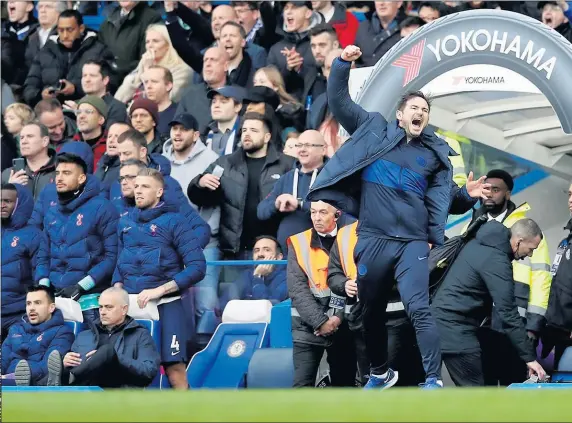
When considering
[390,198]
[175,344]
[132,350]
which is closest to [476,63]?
[390,198]

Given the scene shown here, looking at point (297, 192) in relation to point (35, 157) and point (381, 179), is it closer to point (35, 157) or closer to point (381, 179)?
point (381, 179)

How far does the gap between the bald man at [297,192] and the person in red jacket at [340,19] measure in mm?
2796

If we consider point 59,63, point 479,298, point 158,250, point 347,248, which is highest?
point 59,63

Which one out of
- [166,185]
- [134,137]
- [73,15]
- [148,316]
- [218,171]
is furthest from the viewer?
[73,15]

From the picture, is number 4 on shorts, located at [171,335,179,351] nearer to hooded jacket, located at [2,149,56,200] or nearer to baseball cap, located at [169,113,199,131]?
baseball cap, located at [169,113,199,131]

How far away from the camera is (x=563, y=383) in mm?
9969

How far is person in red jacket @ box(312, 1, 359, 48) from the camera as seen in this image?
14055mm

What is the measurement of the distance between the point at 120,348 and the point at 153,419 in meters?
4.46

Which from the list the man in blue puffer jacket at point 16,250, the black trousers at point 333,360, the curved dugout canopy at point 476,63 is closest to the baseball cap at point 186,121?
the man in blue puffer jacket at point 16,250

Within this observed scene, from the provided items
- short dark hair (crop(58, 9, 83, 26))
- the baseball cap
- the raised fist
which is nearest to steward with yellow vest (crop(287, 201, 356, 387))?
the raised fist

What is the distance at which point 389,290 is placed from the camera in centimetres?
975

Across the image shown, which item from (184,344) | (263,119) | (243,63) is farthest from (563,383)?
(243,63)

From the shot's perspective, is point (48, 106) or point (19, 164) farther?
point (48, 106)

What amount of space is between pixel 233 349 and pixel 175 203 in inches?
49.3
